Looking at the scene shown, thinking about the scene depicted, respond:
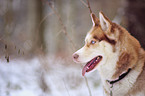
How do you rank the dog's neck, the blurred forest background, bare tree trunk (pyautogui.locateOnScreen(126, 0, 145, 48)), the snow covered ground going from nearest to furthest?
1. the dog's neck
2. the blurred forest background
3. the snow covered ground
4. bare tree trunk (pyautogui.locateOnScreen(126, 0, 145, 48))

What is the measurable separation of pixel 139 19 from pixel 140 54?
3.12 m

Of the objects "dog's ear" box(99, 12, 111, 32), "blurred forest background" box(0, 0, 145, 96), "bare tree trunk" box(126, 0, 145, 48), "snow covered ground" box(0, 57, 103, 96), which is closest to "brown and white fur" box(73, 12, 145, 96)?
"dog's ear" box(99, 12, 111, 32)

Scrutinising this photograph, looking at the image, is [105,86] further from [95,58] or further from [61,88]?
[61,88]

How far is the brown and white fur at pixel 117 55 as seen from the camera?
2.10 metres

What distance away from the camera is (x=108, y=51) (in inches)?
85.9

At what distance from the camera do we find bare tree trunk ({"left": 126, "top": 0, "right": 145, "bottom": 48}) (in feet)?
16.0

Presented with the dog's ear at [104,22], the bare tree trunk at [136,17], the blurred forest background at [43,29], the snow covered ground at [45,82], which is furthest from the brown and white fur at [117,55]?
the bare tree trunk at [136,17]

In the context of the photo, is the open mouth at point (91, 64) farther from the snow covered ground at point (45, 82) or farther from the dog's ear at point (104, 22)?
the snow covered ground at point (45, 82)

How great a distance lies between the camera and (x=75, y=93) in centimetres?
421

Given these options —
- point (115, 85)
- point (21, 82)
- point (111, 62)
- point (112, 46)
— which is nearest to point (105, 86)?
point (115, 85)

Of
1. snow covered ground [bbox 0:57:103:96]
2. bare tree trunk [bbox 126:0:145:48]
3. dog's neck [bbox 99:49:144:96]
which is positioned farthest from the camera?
bare tree trunk [bbox 126:0:145:48]

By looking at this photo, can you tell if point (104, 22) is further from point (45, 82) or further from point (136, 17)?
point (136, 17)

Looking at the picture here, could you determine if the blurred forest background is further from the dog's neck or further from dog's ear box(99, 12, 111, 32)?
the dog's neck

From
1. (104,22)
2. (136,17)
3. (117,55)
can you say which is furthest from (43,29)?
(117,55)
